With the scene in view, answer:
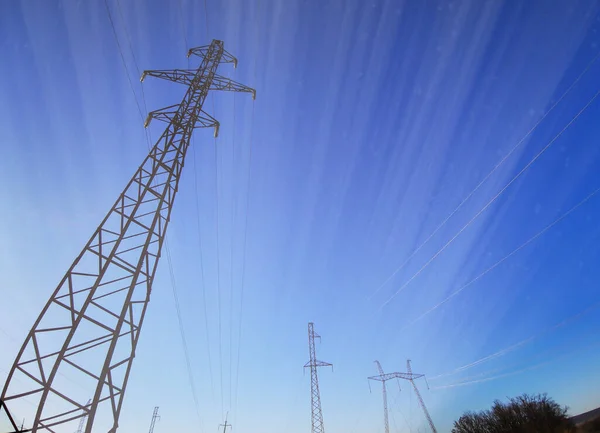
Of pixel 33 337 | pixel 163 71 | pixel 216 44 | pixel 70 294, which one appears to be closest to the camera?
pixel 33 337

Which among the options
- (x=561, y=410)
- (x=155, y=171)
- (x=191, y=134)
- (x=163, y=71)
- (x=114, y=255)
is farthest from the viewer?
(x=561, y=410)

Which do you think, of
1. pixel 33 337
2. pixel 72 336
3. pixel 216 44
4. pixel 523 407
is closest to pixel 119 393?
pixel 72 336

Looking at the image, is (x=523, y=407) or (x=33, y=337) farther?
(x=523, y=407)

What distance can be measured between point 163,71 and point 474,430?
245ft

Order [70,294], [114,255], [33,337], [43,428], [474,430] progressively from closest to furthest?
[43,428]
[33,337]
[70,294]
[114,255]
[474,430]

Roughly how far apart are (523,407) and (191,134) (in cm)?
7013

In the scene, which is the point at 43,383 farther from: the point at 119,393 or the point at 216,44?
the point at 216,44

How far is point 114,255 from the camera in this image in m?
8.12

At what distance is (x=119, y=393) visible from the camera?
22.3 feet

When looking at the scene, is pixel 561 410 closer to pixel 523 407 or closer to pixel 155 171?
pixel 523 407

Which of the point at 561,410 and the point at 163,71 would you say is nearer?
the point at 163,71

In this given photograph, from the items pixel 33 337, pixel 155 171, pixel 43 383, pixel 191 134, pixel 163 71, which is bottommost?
pixel 43 383

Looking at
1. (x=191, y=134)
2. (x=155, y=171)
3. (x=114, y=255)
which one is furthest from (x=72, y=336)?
(x=191, y=134)

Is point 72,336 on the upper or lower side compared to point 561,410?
lower
